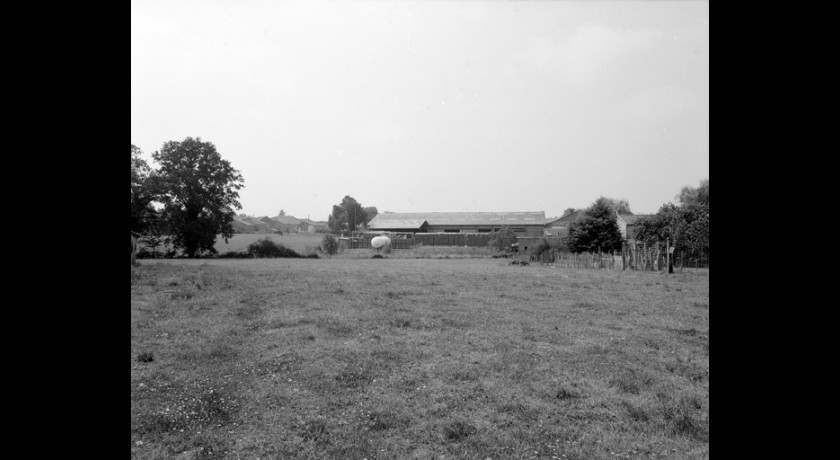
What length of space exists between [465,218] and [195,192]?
33.5 m

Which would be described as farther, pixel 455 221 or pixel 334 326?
pixel 455 221

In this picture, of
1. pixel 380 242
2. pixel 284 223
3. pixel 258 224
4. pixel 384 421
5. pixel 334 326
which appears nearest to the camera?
Answer: pixel 384 421

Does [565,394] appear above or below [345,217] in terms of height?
below

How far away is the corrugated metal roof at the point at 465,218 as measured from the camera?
52.2 meters

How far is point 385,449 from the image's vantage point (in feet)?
12.9

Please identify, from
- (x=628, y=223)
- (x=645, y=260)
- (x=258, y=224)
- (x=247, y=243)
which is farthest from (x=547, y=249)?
(x=258, y=224)

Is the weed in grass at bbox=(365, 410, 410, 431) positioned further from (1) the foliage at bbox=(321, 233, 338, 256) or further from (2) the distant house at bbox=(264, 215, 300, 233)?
(2) the distant house at bbox=(264, 215, 300, 233)

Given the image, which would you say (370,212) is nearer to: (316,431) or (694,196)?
(694,196)

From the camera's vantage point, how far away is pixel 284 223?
161 feet

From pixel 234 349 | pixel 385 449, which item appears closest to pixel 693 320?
pixel 385 449

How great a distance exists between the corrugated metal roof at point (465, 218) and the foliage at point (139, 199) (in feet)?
103
